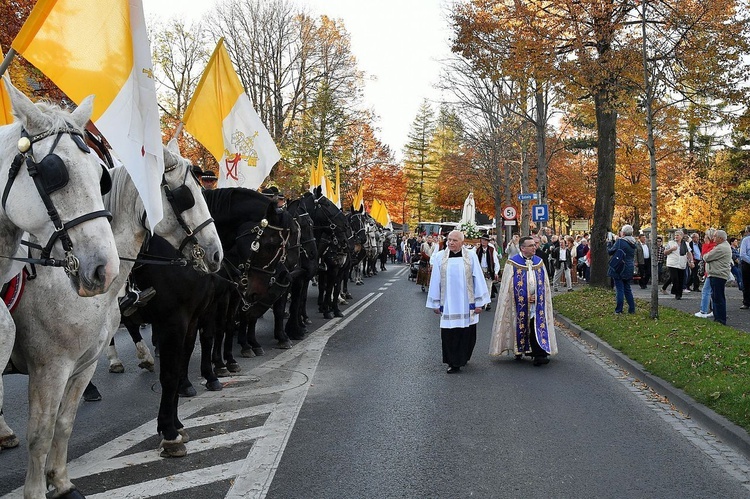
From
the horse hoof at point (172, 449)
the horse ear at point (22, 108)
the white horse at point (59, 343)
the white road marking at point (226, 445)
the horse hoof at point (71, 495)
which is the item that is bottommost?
the white road marking at point (226, 445)

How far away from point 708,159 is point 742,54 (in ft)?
135

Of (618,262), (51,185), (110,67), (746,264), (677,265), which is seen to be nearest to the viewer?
(51,185)

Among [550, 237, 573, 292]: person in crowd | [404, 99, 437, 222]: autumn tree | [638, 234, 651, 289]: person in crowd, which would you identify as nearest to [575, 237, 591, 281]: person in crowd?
[638, 234, 651, 289]: person in crowd

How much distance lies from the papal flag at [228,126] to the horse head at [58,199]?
707 cm

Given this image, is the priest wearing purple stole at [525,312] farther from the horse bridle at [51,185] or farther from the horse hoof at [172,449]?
the horse bridle at [51,185]

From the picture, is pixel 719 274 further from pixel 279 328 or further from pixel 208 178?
pixel 208 178

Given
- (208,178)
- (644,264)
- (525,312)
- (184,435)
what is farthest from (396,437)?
(644,264)

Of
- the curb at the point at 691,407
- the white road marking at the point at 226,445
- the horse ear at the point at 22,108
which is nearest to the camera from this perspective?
the horse ear at the point at 22,108

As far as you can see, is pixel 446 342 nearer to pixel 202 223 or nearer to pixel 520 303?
pixel 520 303

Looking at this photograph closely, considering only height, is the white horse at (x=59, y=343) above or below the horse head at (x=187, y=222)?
below

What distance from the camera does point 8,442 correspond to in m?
6.02

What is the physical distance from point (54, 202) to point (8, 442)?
360cm

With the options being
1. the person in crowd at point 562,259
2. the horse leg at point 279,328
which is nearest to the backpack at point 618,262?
the horse leg at point 279,328

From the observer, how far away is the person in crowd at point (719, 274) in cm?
1472
